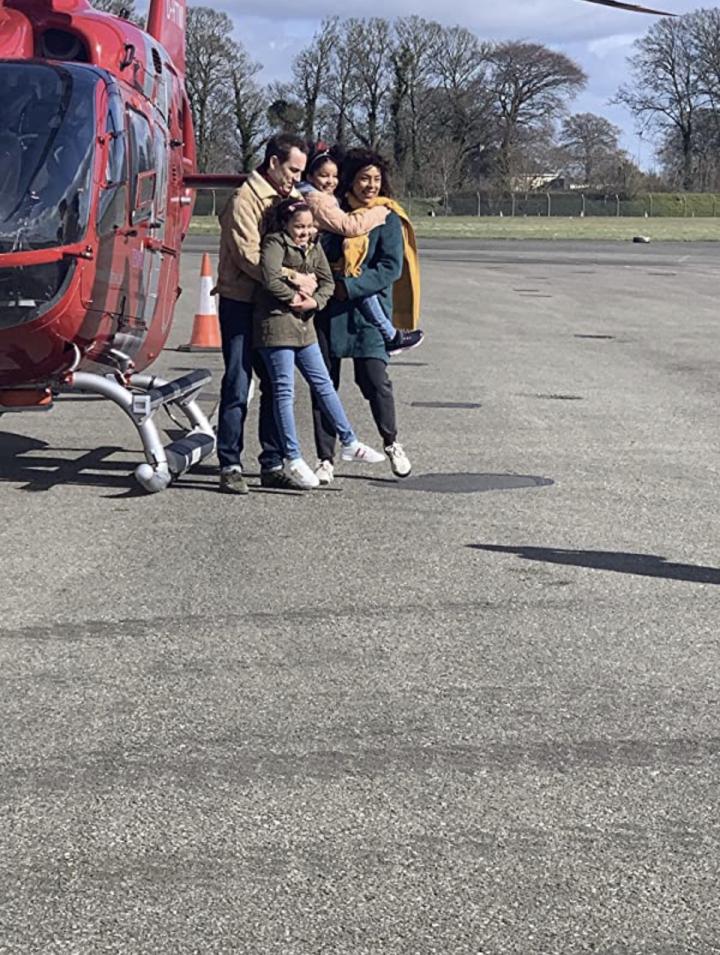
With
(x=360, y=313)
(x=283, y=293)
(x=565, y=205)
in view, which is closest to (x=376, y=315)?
(x=360, y=313)

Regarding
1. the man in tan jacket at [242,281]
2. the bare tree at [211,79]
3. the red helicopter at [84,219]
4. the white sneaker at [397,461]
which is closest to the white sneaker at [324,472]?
the man in tan jacket at [242,281]

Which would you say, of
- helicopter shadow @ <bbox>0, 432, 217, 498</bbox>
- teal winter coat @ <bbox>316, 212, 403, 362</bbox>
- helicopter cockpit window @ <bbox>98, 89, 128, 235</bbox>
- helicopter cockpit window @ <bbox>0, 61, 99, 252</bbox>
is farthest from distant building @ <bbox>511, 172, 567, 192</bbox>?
helicopter cockpit window @ <bbox>0, 61, 99, 252</bbox>

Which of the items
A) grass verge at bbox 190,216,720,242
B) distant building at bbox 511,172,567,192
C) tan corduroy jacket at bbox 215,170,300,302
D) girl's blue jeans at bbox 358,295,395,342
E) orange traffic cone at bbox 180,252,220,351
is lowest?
grass verge at bbox 190,216,720,242

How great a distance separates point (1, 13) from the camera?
10500 mm

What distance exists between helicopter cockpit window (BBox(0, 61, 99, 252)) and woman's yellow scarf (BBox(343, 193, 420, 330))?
4.97 feet

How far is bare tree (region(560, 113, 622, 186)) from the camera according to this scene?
114 m

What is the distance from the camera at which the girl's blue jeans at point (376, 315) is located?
977 centimetres

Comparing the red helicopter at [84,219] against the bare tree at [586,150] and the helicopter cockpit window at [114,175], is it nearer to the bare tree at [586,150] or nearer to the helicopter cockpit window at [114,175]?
the helicopter cockpit window at [114,175]

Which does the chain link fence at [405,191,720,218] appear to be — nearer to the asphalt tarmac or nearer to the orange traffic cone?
the orange traffic cone

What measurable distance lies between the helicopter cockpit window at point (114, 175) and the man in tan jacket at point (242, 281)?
595mm

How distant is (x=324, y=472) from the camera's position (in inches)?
384

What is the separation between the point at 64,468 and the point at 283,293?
199cm

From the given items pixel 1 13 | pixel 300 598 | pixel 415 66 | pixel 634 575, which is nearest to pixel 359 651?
pixel 300 598

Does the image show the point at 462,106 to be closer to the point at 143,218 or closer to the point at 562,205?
the point at 562,205
